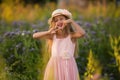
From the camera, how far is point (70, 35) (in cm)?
760

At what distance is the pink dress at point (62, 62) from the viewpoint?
24.6 ft

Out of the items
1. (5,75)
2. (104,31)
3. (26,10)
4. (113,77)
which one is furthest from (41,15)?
(5,75)

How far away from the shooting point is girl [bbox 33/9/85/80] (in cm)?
750

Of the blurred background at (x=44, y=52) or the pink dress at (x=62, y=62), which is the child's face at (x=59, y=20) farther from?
the blurred background at (x=44, y=52)

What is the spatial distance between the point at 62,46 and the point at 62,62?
0.70ft

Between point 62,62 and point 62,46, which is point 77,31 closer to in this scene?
point 62,46

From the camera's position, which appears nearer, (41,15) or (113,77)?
(113,77)

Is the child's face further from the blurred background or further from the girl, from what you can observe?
the blurred background

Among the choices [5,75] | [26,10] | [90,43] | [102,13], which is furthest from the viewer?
[26,10]

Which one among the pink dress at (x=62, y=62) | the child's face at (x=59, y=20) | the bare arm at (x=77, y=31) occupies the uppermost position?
the child's face at (x=59, y=20)

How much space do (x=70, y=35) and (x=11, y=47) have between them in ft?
6.50

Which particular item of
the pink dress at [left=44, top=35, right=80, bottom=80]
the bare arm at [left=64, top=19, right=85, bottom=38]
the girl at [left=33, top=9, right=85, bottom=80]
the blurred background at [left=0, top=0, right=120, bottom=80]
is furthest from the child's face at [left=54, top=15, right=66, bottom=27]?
the blurred background at [left=0, top=0, right=120, bottom=80]

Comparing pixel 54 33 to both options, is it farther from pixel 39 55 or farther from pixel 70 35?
pixel 39 55

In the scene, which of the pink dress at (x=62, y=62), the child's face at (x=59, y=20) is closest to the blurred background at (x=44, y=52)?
the pink dress at (x=62, y=62)
